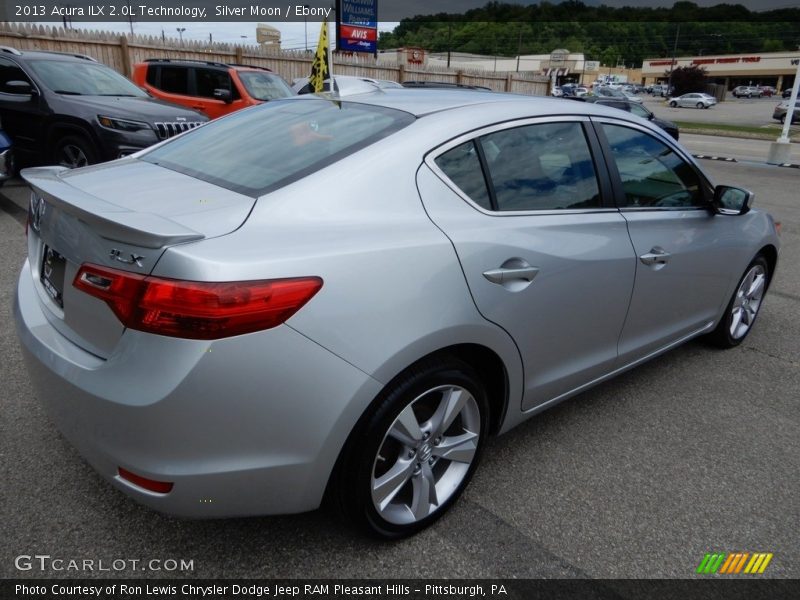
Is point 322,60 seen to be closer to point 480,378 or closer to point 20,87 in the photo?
point 20,87

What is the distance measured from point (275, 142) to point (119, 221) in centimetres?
91

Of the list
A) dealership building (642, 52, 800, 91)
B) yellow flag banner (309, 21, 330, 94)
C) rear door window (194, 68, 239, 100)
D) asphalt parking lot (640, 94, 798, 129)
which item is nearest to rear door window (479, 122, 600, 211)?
yellow flag banner (309, 21, 330, 94)

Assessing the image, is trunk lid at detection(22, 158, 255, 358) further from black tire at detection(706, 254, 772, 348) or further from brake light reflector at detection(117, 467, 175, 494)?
black tire at detection(706, 254, 772, 348)

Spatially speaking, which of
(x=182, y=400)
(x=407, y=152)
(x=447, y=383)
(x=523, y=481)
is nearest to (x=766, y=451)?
(x=523, y=481)

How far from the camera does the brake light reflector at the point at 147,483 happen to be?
1699 mm

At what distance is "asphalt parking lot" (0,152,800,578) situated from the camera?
212 cm

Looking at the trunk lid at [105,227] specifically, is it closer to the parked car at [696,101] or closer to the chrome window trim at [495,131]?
the chrome window trim at [495,131]

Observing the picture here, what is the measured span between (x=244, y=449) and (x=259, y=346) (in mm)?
310

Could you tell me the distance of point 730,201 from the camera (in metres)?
3.34

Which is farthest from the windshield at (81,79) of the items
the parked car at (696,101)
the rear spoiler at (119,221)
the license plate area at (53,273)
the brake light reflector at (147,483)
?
the parked car at (696,101)

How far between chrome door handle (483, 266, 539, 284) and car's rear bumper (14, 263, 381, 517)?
0.63 metres

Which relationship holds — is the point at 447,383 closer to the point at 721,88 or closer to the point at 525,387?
→ the point at 525,387

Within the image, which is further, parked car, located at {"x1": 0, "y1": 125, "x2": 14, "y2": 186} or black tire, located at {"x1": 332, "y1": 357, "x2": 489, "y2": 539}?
parked car, located at {"x1": 0, "y1": 125, "x2": 14, "y2": 186}

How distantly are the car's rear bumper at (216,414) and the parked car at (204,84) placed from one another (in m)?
9.99
